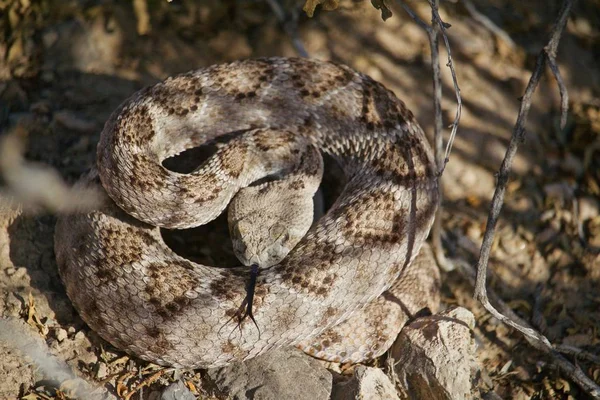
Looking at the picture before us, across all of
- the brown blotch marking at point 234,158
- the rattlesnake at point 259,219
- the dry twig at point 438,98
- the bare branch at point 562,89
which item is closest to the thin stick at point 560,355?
the dry twig at point 438,98

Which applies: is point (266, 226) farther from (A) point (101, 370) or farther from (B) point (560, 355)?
(B) point (560, 355)

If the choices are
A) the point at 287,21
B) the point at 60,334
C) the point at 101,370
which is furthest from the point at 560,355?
the point at 287,21

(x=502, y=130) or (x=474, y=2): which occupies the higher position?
(x=474, y=2)

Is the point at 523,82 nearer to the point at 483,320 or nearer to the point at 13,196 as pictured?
the point at 483,320

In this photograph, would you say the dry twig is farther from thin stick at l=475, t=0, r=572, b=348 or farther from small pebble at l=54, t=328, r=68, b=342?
small pebble at l=54, t=328, r=68, b=342

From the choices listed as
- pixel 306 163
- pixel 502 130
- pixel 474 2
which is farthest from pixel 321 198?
pixel 474 2

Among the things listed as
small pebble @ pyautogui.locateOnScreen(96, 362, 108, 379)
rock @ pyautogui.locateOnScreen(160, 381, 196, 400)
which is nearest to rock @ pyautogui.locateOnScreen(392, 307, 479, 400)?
rock @ pyautogui.locateOnScreen(160, 381, 196, 400)
